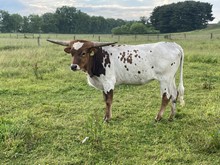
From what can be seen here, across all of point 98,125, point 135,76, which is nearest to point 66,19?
point 135,76

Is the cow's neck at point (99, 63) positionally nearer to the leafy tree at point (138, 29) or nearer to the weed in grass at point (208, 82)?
the weed in grass at point (208, 82)

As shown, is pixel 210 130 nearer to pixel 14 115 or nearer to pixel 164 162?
pixel 164 162

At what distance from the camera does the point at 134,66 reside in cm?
651

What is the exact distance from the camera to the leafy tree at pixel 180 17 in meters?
78.6

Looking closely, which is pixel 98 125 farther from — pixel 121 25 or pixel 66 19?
pixel 66 19

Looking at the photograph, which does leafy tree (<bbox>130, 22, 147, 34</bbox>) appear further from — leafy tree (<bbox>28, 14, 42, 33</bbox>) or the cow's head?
the cow's head

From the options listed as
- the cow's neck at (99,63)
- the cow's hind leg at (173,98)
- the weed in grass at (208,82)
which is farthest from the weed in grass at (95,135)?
the weed in grass at (208,82)

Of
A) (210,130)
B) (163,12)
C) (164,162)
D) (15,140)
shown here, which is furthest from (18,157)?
(163,12)

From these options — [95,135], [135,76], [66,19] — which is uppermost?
[66,19]

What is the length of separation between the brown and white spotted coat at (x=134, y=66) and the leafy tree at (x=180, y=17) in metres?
74.0

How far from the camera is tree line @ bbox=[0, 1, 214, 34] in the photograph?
3098 inches

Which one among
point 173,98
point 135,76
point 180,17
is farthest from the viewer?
point 180,17

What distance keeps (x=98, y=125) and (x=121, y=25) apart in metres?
85.8

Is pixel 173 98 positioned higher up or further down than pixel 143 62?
further down
